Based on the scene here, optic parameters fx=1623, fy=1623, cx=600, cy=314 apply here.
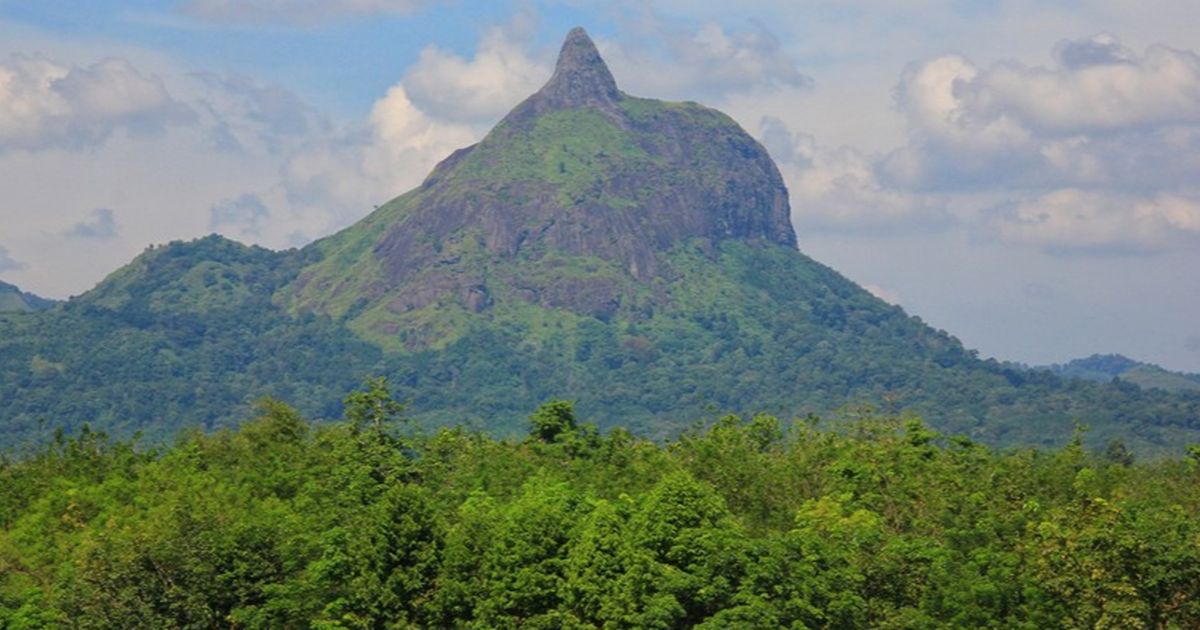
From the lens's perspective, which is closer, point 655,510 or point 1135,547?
point 1135,547

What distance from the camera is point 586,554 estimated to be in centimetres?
5441

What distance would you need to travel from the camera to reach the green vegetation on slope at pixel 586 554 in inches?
2078

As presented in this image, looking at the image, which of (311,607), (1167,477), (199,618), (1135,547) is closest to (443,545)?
(311,607)

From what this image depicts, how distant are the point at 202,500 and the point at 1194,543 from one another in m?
36.0

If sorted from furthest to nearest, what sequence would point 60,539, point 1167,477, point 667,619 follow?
point 1167,477 < point 60,539 < point 667,619

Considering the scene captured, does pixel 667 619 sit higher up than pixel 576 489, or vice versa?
pixel 576 489

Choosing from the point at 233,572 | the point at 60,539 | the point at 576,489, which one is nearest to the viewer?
the point at 233,572

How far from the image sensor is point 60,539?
60062 mm

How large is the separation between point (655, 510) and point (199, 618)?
627 inches

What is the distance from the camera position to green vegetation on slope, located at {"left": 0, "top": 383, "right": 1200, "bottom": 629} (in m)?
52.8

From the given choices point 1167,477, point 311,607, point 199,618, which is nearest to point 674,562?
point 311,607

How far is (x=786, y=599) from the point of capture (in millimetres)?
53344

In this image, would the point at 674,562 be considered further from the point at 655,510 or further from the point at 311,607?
the point at 311,607

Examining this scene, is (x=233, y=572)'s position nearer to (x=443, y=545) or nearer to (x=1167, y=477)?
(x=443, y=545)
